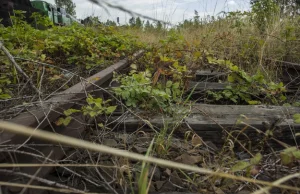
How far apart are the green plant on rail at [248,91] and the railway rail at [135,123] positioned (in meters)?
0.37

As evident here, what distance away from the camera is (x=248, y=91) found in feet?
10.2

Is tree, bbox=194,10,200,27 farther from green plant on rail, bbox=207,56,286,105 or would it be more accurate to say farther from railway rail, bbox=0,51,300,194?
railway rail, bbox=0,51,300,194

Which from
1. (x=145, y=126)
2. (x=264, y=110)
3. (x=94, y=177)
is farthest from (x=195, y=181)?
(x=264, y=110)

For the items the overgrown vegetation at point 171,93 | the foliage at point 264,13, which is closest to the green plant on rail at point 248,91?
the overgrown vegetation at point 171,93

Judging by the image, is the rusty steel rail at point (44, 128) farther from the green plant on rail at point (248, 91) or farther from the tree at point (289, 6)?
the tree at point (289, 6)

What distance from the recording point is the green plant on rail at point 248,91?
2949 mm

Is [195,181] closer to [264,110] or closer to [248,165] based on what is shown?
[248,165]

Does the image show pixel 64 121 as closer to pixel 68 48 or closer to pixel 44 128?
pixel 44 128

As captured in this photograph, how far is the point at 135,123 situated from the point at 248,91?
1485mm

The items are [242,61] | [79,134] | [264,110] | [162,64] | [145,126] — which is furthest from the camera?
[242,61]

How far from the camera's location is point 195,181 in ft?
5.29

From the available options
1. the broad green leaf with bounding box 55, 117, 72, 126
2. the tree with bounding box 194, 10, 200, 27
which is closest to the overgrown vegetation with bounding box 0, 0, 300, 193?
the broad green leaf with bounding box 55, 117, 72, 126

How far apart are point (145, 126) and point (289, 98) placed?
6.44 ft

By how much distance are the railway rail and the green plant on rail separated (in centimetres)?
37
